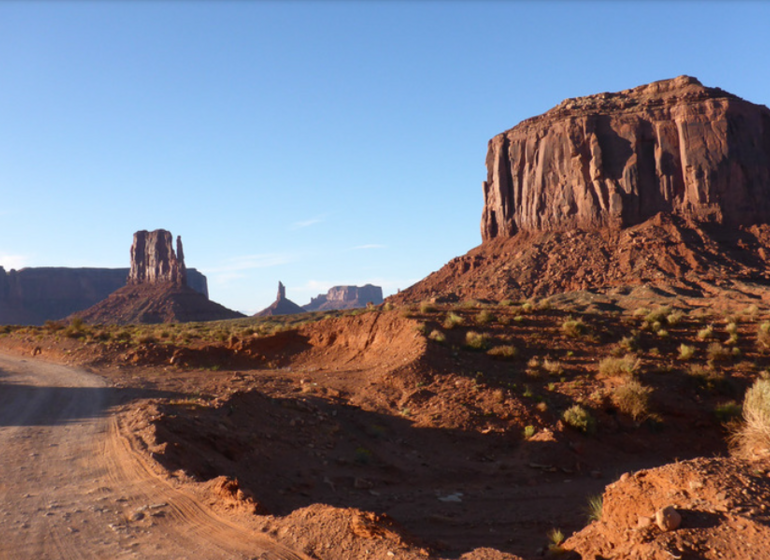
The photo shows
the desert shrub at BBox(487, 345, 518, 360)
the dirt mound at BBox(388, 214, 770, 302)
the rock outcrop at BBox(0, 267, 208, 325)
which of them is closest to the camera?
the desert shrub at BBox(487, 345, 518, 360)

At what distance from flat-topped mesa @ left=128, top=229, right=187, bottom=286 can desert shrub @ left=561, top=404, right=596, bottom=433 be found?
122164 mm

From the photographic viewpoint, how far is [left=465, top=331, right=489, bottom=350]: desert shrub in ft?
65.8

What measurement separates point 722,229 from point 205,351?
198 feet

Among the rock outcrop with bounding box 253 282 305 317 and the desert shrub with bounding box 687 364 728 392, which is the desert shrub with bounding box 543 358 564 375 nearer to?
the desert shrub with bounding box 687 364 728 392

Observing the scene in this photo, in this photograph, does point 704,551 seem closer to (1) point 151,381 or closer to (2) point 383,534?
(2) point 383,534

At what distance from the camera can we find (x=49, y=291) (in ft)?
504

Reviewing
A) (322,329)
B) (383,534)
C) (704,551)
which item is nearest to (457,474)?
(383,534)

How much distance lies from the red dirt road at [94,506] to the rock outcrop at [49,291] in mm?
141016

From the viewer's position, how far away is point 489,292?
58031mm

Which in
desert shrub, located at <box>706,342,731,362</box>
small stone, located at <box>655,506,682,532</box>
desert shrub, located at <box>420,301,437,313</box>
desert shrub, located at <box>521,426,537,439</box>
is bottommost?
desert shrub, located at <box>521,426,537,439</box>

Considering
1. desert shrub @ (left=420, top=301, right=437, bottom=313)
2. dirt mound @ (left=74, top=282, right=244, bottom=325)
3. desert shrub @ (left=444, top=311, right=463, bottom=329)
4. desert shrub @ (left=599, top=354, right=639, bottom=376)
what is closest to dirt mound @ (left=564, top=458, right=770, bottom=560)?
desert shrub @ (left=599, top=354, right=639, bottom=376)

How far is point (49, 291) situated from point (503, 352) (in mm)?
165597

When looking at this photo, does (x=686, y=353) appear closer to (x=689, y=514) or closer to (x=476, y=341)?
(x=476, y=341)

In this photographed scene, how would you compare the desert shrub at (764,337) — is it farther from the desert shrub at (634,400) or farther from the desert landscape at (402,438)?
the desert shrub at (634,400)
